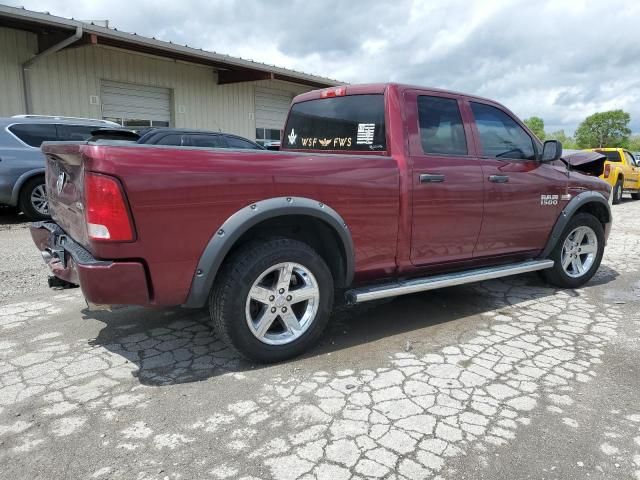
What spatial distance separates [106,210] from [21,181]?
6.61m

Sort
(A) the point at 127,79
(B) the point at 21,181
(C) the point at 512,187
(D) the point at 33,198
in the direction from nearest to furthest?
(C) the point at 512,187
(B) the point at 21,181
(D) the point at 33,198
(A) the point at 127,79

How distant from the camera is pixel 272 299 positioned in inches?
126

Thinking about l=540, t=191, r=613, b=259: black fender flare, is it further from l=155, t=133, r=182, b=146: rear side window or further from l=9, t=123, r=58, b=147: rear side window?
l=9, t=123, r=58, b=147: rear side window

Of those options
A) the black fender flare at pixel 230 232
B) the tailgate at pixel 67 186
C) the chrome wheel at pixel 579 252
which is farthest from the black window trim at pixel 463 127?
the tailgate at pixel 67 186

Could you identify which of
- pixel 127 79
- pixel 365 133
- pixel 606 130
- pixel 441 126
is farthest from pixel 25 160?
pixel 606 130

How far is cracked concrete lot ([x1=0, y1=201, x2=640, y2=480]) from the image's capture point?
2303mm

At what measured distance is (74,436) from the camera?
247cm

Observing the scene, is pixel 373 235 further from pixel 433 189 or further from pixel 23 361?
pixel 23 361

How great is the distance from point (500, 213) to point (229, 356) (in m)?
2.58

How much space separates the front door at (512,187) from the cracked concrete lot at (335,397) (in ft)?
2.25

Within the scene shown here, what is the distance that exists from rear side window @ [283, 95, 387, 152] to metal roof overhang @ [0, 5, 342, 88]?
26.2 feet

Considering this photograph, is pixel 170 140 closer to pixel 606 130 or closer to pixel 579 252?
pixel 579 252

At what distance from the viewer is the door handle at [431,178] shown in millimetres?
3695

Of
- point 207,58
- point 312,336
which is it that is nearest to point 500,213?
point 312,336
